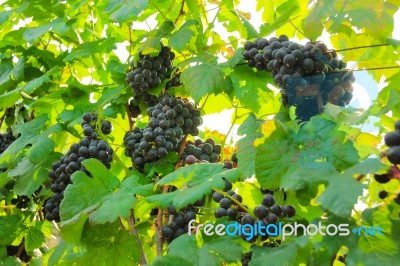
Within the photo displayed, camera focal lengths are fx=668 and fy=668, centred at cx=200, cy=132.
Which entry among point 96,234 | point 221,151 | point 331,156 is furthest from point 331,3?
point 96,234

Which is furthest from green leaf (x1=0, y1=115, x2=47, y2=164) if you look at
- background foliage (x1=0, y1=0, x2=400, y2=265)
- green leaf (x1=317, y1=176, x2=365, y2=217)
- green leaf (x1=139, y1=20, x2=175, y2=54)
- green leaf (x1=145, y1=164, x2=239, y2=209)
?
green leaf (x1=317, y1=176, x2=365, y2=217)

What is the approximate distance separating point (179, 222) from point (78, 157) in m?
0.61

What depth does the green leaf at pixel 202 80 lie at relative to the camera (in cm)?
244

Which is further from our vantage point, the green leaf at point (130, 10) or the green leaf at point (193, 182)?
the green leaf at point (130, 10)

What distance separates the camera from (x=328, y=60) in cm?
223

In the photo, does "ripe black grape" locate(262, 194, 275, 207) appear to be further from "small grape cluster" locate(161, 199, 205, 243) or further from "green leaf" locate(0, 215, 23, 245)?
"green leaf" locate(0, 215, 23, 245)

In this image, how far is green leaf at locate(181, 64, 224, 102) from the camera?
2.44 metres

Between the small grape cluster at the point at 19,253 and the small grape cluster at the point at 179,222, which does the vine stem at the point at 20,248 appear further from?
the small grape cluster at the point at 179,222

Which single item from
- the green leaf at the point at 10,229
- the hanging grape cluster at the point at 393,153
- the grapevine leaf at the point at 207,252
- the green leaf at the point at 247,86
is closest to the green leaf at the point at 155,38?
the green leaf at the point at 247,86

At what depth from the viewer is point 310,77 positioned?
2.21 metres

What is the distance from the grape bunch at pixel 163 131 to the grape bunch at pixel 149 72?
0.36 ft

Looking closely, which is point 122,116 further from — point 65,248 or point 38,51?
point 38,51

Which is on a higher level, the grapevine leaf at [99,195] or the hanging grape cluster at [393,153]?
the hanging grape cluster at [393,153]

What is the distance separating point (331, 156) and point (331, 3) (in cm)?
52
